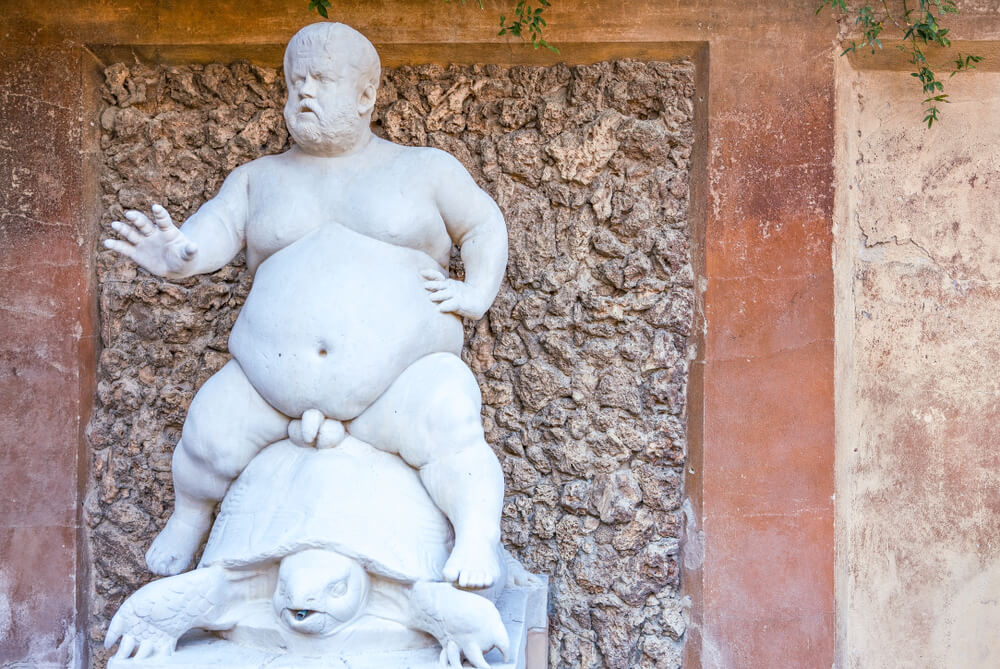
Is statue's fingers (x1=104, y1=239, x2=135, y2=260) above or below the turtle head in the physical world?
above

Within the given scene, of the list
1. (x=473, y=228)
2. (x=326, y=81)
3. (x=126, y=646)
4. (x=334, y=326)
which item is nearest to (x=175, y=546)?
(x=126, y=646)

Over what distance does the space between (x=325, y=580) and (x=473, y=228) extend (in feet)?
3.68

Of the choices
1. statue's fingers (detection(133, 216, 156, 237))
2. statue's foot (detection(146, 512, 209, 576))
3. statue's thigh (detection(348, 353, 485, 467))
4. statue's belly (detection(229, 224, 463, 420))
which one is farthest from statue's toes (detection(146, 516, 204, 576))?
statue's fingers (detection(133, 216, 156, 237))

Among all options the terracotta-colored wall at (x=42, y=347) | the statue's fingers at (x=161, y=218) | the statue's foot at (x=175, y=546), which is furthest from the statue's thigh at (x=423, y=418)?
the terracotta-colored wall at (x=42, y=347)

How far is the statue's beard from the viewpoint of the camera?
3006 millimetres

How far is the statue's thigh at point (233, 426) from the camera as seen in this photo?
2939 mm

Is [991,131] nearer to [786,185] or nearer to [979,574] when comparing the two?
[786,185]

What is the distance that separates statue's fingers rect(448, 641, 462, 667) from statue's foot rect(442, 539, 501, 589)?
0.47 feet

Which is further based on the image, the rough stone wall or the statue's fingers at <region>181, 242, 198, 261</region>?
the rough stone wall

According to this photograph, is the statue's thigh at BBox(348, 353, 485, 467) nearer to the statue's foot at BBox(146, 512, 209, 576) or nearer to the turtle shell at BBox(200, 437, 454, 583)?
the turtle shell at BBox(200, 437, 454, 583)

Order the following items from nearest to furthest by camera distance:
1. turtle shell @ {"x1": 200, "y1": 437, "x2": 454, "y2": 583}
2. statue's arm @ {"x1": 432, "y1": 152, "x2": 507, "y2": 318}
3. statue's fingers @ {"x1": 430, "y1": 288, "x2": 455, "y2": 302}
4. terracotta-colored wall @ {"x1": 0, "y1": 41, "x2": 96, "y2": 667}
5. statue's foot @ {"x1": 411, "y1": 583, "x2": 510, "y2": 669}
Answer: statue's foot @ {"x1": 411, "y1": 583, "x2": 510, "y2": 669} < turtle shell @ {"x1": 200, "y1": 437, "x2": 454, "y2": 583} < statue's fingers @ {"x1": 430, "y1": 288, "x2": 455, "y2": 302} < statue's arm @ {"x1": 432, "y1": 152, "x2": 507, "y2": 318} < terracotta-colored wall @ {"x1": 0, "y1": 41, "x2": 96, "y2": 667}

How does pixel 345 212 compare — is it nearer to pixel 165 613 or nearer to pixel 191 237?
pixel 191 237

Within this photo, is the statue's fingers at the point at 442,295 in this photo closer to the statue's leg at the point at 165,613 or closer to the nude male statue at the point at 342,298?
the nude male statue at the point at 342,298

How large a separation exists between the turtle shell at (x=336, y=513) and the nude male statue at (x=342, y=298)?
53mm
